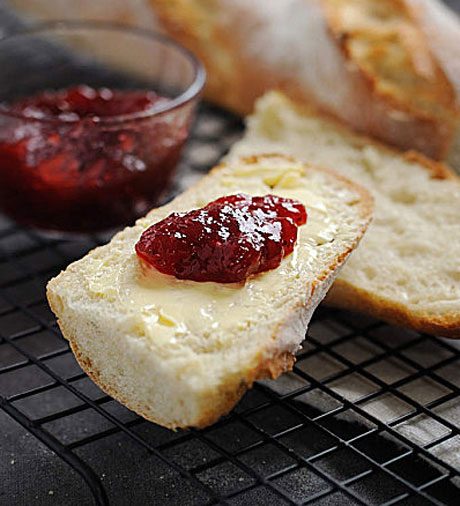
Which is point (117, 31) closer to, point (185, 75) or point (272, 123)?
point (185, 75)

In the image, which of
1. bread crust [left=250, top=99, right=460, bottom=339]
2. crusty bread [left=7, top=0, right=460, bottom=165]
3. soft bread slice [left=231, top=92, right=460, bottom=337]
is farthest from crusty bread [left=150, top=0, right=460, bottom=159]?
bread crust [left=250, top=99, right=460, bottom=339]

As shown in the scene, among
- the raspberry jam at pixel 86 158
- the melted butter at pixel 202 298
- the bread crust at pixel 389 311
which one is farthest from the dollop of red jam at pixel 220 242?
the raspberry jam at pixel 86 158

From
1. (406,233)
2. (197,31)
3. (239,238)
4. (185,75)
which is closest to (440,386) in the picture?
(406,233)

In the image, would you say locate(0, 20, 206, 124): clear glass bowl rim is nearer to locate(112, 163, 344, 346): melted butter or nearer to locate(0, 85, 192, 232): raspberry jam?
locate(0, 85, 192, 232): raspberry jam

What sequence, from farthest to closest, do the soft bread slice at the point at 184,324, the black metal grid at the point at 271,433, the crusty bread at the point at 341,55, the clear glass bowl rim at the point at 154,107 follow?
the crusty bread at the point at 341,55 → the clear glass bowl rim at the point at 154,107 → the black metal grid at the point at 271,433 → the soft bread slice at the point at 184,324

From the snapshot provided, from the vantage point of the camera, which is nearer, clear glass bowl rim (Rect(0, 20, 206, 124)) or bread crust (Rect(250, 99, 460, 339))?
bread crust (Rect(250, 99, 460, 339))

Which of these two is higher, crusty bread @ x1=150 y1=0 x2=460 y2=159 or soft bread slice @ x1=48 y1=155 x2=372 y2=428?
crusty bread @ x1=150 y1=0 x2=460 y2=159

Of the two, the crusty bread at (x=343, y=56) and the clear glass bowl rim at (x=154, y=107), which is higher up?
the crusty bread at (x=343, y=56)

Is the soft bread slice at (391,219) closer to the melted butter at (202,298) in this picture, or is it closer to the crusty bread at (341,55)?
the crusty bread at (341,55)
